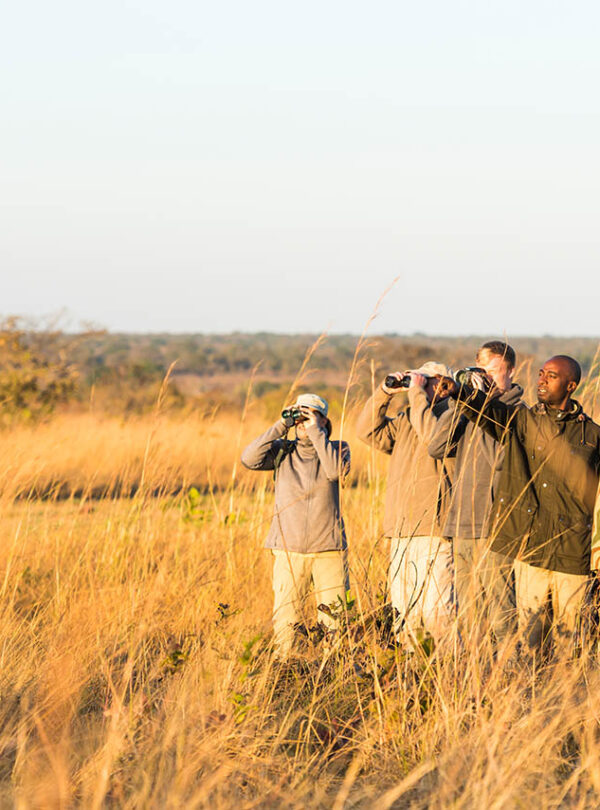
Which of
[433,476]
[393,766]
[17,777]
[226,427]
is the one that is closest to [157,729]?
[17,777]

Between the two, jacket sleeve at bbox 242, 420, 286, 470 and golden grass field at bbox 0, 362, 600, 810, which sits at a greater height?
jacket sleeve at bbox 242, 420, 286, 470

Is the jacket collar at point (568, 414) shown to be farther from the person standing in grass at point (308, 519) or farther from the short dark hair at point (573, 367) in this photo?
the person standing in grass at point (308, 519)

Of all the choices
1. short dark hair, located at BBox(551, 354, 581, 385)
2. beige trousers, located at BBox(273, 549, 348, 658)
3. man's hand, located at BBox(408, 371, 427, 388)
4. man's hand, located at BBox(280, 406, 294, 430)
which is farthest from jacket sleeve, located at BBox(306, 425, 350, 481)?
short dark hair, located at BBox(551, 354, 581, 385)

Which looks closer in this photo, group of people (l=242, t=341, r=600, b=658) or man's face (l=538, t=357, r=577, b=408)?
group of people (l=242, t=341, r=600, b=658)

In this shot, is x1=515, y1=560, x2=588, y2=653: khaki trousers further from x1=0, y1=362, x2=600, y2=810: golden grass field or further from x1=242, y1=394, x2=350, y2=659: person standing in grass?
x1=242, y1=394, x2=350, y2=659: person standing in grass

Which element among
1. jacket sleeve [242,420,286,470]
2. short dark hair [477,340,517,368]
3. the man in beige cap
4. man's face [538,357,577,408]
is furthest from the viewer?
jacket sleeve [242,420,286,470]

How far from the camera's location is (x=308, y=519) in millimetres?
4875

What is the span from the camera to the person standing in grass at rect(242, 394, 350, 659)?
15.8 ft

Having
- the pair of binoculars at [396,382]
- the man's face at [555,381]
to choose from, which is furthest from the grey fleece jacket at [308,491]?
the man's face at [555,381]

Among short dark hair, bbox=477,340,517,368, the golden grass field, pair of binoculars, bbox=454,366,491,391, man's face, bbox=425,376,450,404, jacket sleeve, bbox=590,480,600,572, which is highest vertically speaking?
short dark hair, bbox=477,340,517,368

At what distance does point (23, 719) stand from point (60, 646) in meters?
0.84

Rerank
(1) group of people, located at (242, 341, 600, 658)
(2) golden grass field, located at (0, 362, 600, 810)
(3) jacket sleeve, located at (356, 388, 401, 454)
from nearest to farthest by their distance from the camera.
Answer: (2) golden grass field, located at (0, 362, 600, 810)
(1) group of people, located at (242, 341, 600, 658)
(3) jacket sleeve, located at (356, 388, 401, 454)

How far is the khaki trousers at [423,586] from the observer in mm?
4078

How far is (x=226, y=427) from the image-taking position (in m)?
16.0
